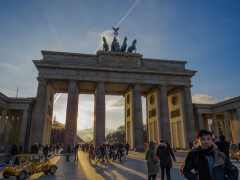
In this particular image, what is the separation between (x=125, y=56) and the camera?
35.5 metres

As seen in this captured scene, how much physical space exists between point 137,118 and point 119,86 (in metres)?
8.64

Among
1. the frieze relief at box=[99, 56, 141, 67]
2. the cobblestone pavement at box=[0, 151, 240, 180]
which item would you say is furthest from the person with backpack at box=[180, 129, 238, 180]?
the frieze relief at box=[99, 56, 141, 67]

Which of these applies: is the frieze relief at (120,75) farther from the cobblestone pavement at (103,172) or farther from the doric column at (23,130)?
the cobblestone pavement at (103,172)

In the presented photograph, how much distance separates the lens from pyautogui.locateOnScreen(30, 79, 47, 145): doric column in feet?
94.0

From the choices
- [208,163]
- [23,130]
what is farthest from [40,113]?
A: [208,163]

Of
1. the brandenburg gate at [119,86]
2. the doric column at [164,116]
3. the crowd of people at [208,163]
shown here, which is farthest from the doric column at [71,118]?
the crowd of people at [208,163]

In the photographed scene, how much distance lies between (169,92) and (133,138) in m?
15.0

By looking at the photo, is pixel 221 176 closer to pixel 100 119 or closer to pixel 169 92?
pixel 100 119

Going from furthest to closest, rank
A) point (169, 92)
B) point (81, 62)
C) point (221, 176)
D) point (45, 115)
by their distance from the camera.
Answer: point (169, 92) → point (81, 62) → point (45, 115) → point (221, 176)

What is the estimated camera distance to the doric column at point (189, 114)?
33875 mm

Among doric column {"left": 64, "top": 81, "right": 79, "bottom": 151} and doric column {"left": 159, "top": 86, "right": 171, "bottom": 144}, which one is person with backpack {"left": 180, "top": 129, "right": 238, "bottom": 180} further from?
doric column {"left": 159, "top": 86, "right": 171, "bottom": 144}

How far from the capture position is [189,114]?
3491 centimetres

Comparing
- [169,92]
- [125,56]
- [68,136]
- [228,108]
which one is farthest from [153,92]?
[68,136]

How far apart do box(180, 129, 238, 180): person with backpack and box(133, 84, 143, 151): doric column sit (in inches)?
1161
